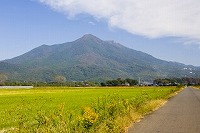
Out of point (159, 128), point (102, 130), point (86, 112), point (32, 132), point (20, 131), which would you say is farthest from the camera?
point (159, 128)

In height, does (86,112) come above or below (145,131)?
above

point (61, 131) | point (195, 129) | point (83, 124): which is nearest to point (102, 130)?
point (83, 124)

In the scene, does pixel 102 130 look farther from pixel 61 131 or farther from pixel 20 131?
pixel 20 131

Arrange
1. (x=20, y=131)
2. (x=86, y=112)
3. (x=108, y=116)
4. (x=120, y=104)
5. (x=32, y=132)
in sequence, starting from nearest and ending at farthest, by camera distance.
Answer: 1. (x=20, y=131)
2. (x=32, y=132)
3. (x=86, y=112)
4. (x=108, y=116)
5. (x=120, y=104)

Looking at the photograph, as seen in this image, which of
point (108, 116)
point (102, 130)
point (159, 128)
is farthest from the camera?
point (159, 128)

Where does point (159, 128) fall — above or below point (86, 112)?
→ below

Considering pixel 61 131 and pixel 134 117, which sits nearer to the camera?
pixel 61 131

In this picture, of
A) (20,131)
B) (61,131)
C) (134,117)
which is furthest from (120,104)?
(20,131)

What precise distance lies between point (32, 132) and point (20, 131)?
2.76 feet

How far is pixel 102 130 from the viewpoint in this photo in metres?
12.4

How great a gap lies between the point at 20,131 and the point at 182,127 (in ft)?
32.6

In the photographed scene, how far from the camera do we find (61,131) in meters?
9.83

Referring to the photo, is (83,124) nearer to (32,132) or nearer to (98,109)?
(32,132)

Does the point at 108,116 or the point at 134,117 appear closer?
the point at 108,116
